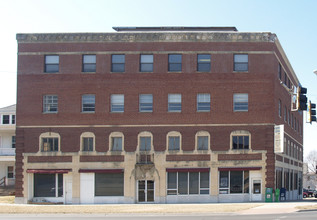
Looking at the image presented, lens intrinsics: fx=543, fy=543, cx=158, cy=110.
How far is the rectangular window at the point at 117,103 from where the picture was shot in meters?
46.1

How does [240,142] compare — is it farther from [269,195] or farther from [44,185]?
[44,185]

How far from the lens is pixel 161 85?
151 ft

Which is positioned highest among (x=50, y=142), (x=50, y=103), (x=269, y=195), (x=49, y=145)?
(x=50, y=103)

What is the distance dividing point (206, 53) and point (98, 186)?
47.4 feet

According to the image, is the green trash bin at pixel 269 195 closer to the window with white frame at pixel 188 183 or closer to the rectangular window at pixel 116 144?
the window with white frame at pixel 188 183

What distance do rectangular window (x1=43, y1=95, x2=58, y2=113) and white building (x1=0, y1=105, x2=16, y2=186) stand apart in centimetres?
1738

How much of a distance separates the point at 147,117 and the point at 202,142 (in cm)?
506

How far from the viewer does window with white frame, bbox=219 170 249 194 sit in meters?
45.0

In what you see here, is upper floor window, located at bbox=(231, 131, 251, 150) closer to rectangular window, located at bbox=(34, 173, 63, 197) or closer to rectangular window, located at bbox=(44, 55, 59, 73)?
rectangular window, located at bbox=(34, 173, 63, 197)

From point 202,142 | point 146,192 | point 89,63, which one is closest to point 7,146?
point 89,63

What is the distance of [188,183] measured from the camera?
45.1 meters

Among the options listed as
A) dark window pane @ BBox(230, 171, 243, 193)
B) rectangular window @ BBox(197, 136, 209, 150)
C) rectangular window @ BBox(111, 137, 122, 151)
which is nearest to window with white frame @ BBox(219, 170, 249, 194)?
dark window pane @ BBox(230, 171, 243, 193)

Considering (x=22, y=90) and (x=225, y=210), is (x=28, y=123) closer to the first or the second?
(x=22, y=90)

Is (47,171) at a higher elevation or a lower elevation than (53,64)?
lower
